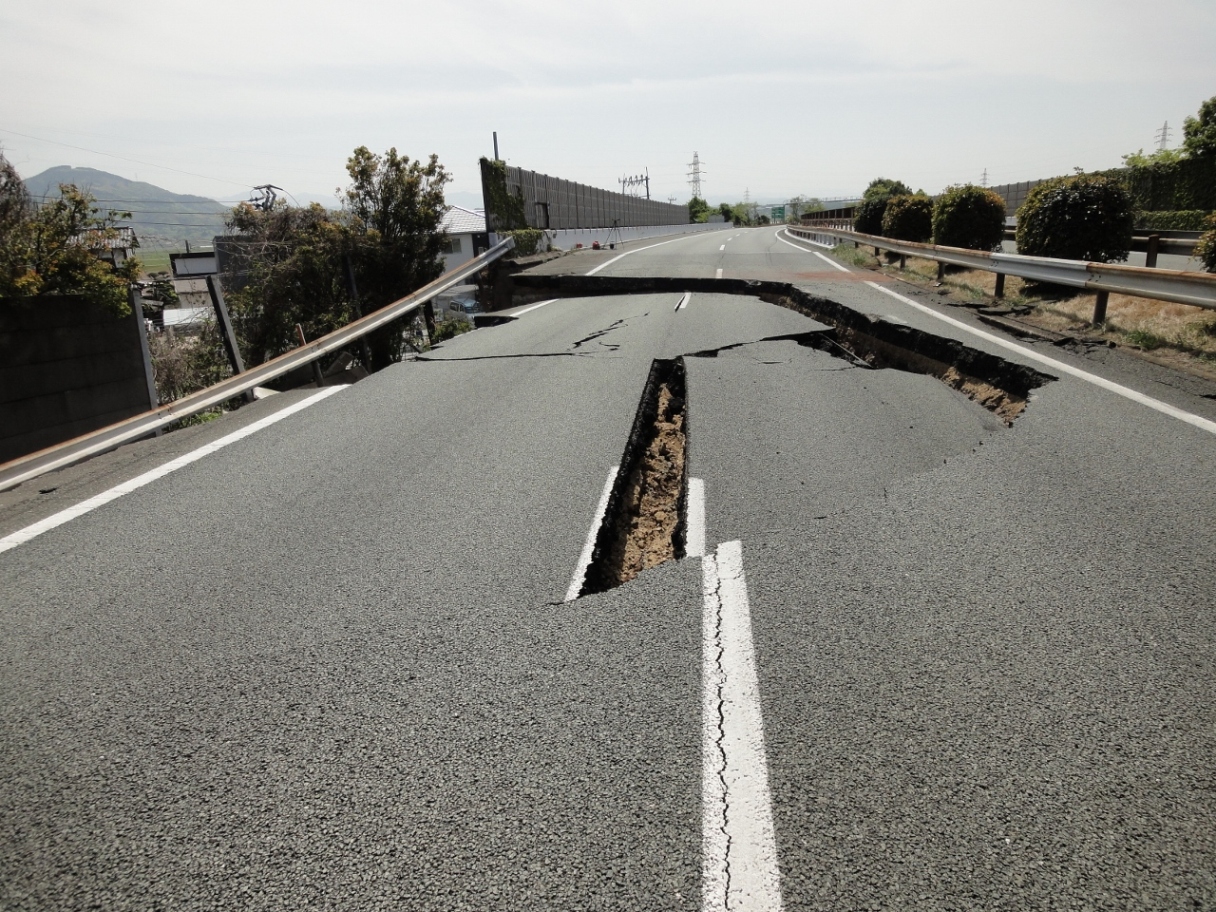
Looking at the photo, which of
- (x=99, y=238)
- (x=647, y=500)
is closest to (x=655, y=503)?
(x=647, y=500)

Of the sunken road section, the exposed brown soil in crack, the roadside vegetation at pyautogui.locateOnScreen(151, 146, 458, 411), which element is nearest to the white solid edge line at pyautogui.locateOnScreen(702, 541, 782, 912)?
the exposed brown soil in crack

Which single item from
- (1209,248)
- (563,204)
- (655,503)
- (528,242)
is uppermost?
(563,204)

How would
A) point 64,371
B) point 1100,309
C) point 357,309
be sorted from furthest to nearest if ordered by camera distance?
point 357,309
point 64,371
point 1100,309

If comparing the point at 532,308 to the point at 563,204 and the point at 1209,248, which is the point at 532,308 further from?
the point at 563,204

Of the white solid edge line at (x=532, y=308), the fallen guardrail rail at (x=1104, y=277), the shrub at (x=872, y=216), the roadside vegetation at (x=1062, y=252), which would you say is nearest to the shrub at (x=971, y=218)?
the roadside vegetation at (x=1062, y=252)

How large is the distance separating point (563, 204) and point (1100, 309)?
1292 inches

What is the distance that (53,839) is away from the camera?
2.18 m

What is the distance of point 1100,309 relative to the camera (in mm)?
9602

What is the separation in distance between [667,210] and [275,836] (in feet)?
299

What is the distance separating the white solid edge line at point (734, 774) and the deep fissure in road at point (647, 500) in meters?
0.77

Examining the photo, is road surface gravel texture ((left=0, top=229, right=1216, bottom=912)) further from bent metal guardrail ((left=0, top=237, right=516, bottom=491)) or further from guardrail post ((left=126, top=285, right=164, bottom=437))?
guardrail post ((left=126, top=285, right=164, bottom=437))

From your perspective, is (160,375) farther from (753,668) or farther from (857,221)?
(857,221)

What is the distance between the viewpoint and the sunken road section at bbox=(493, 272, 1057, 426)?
24.2 ft

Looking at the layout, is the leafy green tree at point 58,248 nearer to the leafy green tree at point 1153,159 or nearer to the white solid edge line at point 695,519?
the white solid edge line at point 695,519
